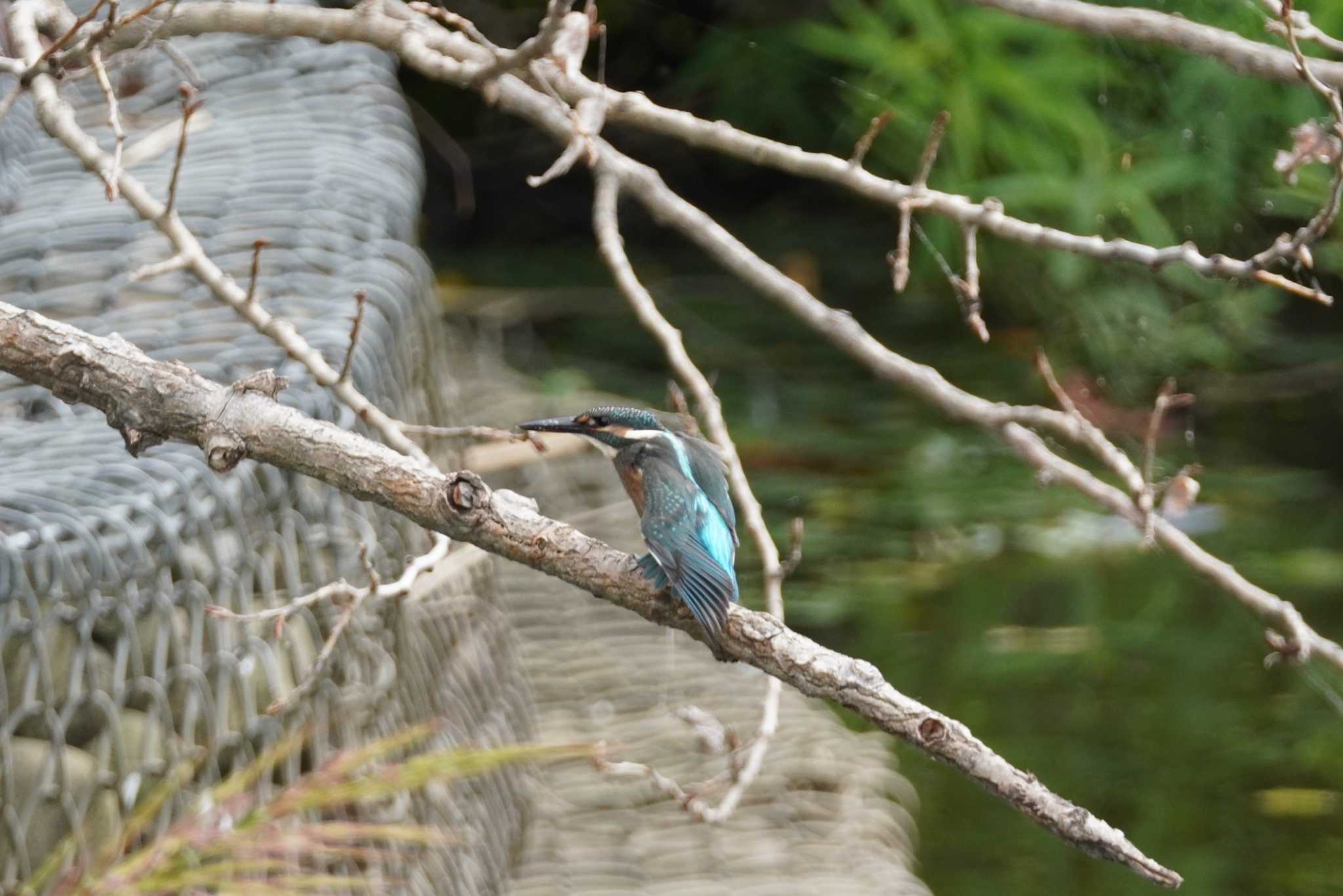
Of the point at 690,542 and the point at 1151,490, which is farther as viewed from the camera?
the point at 1151,490

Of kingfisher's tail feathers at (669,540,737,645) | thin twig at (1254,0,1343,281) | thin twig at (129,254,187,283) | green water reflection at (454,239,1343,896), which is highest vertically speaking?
thin twig at (1254,0,1343,281)

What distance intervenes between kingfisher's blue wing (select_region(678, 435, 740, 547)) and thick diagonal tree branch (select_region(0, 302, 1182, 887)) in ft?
0.88

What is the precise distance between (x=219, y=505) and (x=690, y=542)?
2.06 ft

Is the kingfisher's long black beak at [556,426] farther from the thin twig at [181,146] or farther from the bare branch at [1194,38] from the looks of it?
the bare branch at [1194,38]

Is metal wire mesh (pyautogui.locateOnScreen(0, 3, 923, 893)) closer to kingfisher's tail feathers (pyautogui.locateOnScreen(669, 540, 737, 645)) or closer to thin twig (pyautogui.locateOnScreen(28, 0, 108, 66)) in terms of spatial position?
thin twig (pyautogui.locateOnScreen(28, 0, 108, 66))

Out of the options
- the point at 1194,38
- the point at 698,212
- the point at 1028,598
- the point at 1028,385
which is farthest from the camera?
the point at 1028,385

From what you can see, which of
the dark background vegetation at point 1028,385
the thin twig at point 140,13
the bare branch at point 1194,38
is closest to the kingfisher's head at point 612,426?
the thin twig at point 140,13

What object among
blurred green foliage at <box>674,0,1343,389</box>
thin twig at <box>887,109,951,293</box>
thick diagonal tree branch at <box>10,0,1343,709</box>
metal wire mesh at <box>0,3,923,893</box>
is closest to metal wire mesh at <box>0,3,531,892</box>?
metal wire mesh at <box>0,3,923,893</box>

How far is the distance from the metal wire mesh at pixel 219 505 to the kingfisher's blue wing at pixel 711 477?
466 mm

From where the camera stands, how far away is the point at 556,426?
1.44m

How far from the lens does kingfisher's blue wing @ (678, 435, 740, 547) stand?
57.1 inches

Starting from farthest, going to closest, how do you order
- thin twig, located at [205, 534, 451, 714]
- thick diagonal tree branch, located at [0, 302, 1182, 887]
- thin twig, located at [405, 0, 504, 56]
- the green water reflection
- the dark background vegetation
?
the dark background vegetation, the green water reflection, thin twig, located at [405, 0, 504, 56], thin twig, located at [205, 534, 451, 714], thick diagonal tree branch, located at [0, 302, 1182, 887]

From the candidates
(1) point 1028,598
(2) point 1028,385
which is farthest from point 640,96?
(2) point 1028,385

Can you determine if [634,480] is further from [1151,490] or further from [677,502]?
[1151,490]
